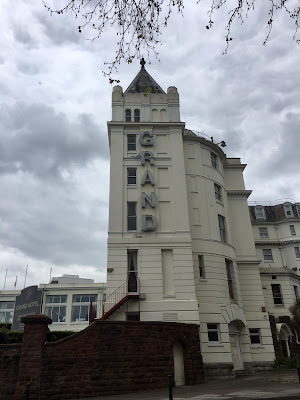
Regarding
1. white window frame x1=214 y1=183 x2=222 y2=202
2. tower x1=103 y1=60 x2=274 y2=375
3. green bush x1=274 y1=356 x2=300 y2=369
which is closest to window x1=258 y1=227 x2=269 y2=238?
tower x1=103 y1=60 x2=274 y2=375

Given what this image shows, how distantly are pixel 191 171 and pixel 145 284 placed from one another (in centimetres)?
1051

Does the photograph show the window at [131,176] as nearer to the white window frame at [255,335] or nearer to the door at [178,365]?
the door at [178,365]

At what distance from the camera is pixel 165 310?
22781mm

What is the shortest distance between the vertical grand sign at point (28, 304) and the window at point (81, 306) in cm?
778

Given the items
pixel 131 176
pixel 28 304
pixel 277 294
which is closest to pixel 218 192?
pixel 131 176

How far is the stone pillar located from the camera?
14914mm

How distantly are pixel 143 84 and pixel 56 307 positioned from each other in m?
33.4

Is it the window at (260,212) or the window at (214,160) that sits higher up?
the window at (260,212)

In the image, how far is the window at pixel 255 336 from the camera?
27.0 metres

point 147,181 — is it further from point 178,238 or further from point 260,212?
point 260,212

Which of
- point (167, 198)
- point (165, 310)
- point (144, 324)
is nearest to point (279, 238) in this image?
point (167, 198)

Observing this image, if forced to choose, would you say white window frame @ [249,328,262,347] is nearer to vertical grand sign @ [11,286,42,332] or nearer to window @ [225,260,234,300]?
window @ [225,260,234,300]

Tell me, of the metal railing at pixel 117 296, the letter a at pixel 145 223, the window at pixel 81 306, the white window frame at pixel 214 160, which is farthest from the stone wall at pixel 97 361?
the window at pixel 81 306

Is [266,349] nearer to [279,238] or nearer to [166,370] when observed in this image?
[166,370]
